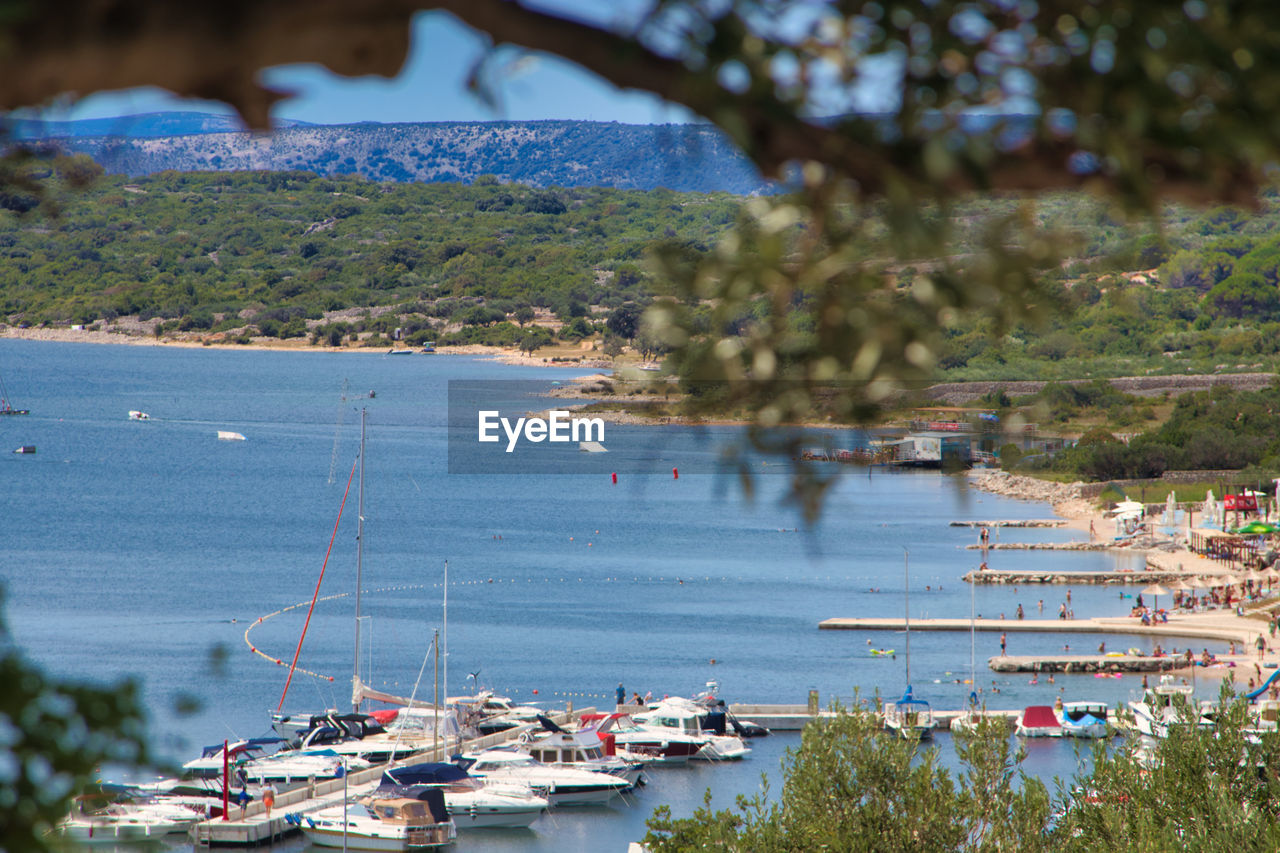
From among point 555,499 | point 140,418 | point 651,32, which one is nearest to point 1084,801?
point 651,32

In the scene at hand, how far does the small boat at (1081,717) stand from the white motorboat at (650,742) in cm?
991

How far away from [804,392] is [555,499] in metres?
85.1

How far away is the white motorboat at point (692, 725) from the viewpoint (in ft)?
113

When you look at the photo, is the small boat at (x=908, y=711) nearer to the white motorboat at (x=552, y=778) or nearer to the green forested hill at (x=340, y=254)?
the white motorboat at (x=552, y=778)

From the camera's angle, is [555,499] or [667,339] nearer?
[667,339]

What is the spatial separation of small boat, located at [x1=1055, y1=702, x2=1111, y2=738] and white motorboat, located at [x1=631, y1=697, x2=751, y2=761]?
28.6 feet

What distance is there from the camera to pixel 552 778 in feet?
105

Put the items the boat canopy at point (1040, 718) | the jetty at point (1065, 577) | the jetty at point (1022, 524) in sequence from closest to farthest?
the boat canopy at point (1040, 718)
the jetty at point (1065, 577)
the jetty at point (1022, 524)

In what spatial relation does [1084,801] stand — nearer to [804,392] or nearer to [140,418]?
[804,392]

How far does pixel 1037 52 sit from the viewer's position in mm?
1667

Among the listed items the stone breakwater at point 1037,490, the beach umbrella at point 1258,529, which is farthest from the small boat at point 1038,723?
the stone breakwater at point 1037,490

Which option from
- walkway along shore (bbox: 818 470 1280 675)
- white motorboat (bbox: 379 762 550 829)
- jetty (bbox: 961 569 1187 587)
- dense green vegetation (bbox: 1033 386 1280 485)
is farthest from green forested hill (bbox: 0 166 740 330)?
white motorboat (bbox: 379 762 550 829)

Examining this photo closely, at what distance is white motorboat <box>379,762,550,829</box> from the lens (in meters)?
29.4

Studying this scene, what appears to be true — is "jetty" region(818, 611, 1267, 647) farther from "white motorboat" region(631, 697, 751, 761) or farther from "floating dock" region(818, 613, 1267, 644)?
"white motorboat" region(631, 697, 751, 761)
